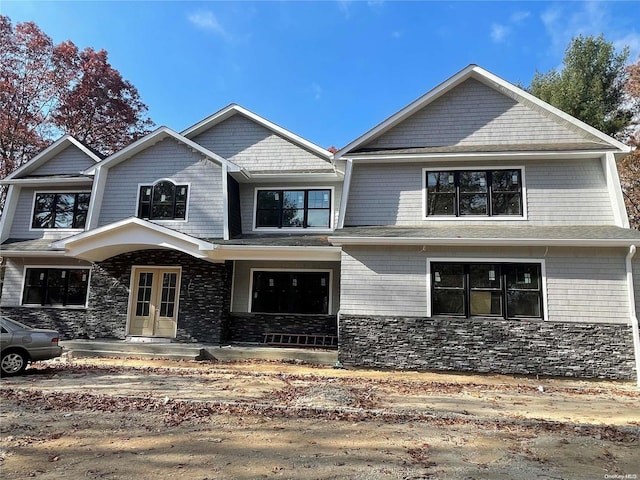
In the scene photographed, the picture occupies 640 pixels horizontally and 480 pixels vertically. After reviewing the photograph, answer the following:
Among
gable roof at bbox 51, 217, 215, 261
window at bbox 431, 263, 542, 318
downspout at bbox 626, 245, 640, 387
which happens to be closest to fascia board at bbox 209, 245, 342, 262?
gable roof at bbox 51, 217, 215, 261

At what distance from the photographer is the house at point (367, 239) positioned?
31.5 feet

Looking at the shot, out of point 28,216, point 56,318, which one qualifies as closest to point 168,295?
point 56,318

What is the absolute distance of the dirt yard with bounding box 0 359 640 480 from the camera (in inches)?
163

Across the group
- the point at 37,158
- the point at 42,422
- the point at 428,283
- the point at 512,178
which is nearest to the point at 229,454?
the point at 42,422

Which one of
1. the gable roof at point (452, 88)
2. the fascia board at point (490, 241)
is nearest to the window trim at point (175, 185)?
the gable roof at point (452, 88)

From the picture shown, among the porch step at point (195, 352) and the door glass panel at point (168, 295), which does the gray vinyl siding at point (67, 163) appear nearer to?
the door glass panel at point (168, 295)

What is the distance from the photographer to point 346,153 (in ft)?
37.4

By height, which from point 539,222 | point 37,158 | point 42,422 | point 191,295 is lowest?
point 42,422

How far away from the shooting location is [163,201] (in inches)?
516

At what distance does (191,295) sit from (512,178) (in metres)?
9.46

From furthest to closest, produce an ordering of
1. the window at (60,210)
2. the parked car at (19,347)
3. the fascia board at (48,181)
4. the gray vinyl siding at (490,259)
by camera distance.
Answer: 1. the window at (60,210)
2. the fascia board at (48,181)
3. the gray vinyl siding at (490,259)
4. the parked car at (19,347)

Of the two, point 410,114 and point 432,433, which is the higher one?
point 410,114

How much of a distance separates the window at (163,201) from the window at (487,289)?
774 centimetres

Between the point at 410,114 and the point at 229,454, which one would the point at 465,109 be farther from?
the point at 229,454
